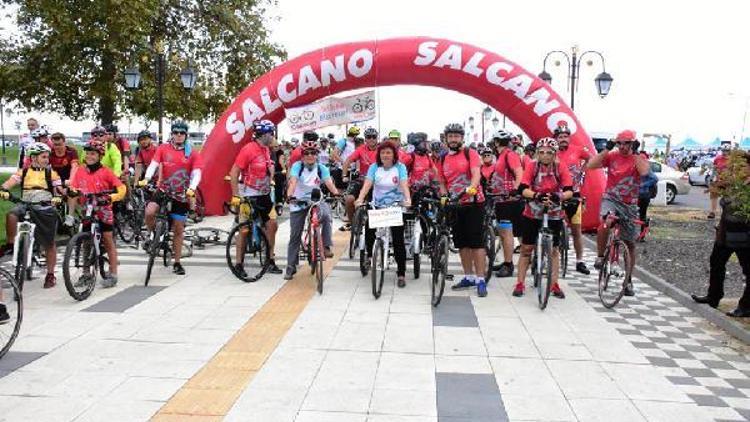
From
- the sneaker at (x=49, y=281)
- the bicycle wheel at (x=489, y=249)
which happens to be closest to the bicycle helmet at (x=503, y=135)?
the bicycle wheel at (x=489, y=249)

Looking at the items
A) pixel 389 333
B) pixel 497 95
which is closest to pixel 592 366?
pixel 389 333

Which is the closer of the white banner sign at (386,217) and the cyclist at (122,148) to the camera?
the white banner sign at (386,217)

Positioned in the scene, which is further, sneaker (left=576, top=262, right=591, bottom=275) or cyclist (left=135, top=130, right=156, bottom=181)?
cyclist (left=135, top=130, right=156, bottom=181)

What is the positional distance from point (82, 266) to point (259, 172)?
2386mm

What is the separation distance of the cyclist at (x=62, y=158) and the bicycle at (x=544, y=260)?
20.2ft

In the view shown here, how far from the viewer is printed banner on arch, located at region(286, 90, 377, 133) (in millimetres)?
13898

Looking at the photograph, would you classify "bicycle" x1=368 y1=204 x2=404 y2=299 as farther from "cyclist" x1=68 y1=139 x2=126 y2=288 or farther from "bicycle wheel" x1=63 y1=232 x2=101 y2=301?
"bicycle wheel" x1=63 y1=232 x2=101 y2=301

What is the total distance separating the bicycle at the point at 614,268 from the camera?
299 inches

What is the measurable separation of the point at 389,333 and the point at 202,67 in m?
22.7

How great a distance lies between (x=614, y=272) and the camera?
7.68m

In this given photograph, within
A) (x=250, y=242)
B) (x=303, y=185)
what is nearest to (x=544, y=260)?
(x=303, y=185)

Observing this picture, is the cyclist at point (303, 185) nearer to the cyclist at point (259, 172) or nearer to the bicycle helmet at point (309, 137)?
the bicycle helmet at point (309, 137)

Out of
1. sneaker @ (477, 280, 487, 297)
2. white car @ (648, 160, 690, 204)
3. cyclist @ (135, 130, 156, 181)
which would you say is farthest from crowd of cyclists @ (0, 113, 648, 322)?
white car @ (648, 160, 690, 204)

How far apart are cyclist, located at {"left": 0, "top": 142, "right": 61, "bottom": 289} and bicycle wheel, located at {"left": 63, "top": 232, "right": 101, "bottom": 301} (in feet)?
1.78
